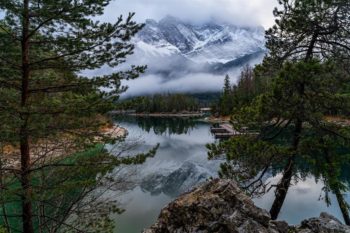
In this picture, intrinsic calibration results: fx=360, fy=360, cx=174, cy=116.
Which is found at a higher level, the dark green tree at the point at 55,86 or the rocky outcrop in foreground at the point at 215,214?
the dark green tree at the point at 55,86

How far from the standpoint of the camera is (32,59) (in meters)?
10.1

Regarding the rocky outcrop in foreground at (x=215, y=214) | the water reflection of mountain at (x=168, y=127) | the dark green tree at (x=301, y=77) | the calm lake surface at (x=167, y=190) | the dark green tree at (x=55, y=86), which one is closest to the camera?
the rocky outcrop in foreground at (x=215, y=214)

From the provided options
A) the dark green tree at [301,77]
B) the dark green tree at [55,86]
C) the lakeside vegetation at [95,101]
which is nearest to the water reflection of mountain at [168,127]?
the dark green tree at [301,77]

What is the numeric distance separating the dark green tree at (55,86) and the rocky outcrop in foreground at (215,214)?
305 centimetres

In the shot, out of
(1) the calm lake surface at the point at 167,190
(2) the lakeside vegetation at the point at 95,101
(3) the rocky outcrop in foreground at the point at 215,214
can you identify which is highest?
(2) the lakeside vegetation at the point at 95,101

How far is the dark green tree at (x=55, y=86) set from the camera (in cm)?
916

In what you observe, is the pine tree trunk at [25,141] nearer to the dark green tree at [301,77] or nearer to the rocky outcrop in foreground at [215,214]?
the rocky outcrop in foreground at [215,214]

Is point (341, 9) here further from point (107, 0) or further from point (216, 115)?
point (216, 115)

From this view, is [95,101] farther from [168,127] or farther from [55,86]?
[168,127]

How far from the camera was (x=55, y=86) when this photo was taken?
1010cm

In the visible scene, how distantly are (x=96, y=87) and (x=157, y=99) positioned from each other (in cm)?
17229

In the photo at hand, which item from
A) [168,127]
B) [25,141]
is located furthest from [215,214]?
[168,127]

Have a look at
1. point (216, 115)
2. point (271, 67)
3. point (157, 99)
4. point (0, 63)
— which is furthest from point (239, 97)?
point (0, 63)

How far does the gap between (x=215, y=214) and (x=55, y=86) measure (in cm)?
567
